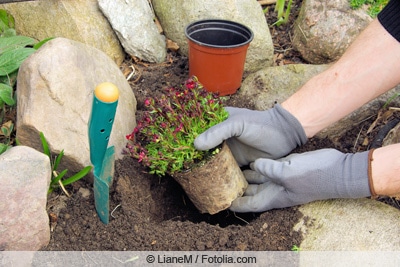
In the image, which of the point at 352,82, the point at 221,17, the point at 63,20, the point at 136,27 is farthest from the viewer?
the point at 221,17

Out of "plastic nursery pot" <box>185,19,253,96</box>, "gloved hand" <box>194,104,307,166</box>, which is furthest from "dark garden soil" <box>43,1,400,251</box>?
"plastic nursery pot" <box>185,19,253,96</box>

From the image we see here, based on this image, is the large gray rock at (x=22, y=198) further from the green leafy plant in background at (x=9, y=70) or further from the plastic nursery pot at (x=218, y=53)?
the plastic nursery pot at (x=218, y=53)

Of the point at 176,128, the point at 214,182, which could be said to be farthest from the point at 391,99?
the point at 176,128

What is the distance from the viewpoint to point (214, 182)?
2.01m

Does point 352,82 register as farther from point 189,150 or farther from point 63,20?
point 63,20

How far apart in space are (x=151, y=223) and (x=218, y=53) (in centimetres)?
106

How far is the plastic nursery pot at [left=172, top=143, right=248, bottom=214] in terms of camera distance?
1.98 metres

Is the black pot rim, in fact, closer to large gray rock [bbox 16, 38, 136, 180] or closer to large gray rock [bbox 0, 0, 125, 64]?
large gray rock [bbox 0, 0, 125, 64]

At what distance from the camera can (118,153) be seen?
216 centimetres

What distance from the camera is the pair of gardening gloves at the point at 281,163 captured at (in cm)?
193

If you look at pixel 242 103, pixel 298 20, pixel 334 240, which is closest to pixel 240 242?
pixel 334 240

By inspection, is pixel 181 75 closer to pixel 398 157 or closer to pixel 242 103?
pixel 242 103

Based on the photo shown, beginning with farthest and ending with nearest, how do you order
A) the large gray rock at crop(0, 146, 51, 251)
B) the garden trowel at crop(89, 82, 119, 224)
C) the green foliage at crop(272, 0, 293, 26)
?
the green foliage at crop(272, 0, 293, 26), the large gray rock at crop(0, 146, 51, 251), the garden trowel at crop(89, 82, 119, 224)

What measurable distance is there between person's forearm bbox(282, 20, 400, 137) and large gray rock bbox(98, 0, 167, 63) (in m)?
1.00
